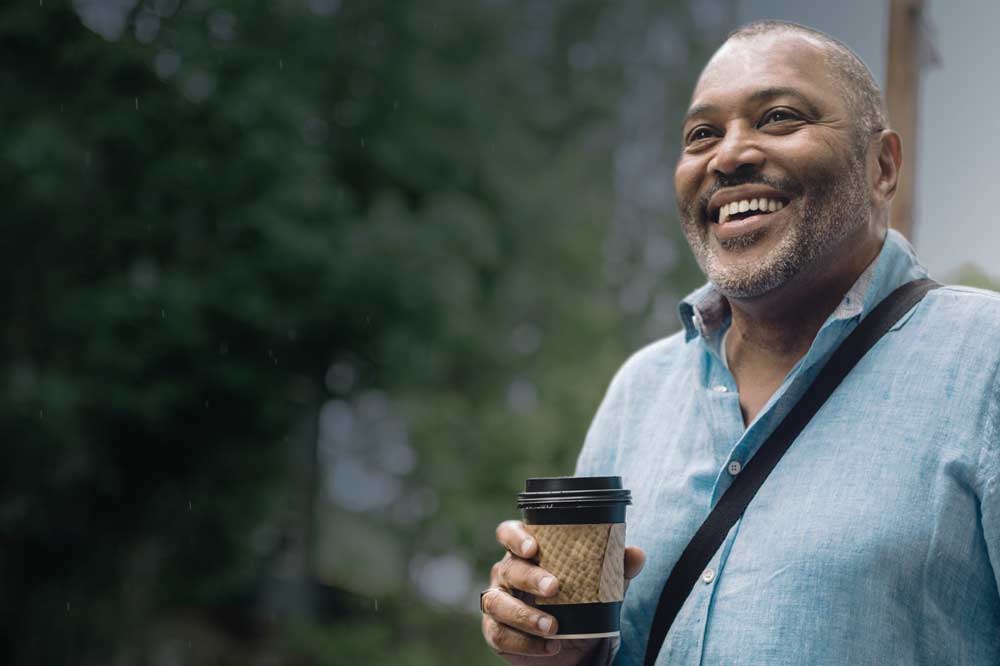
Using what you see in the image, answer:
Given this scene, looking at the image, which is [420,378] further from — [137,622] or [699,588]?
[699,588]

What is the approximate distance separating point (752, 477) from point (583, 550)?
1.12 ft

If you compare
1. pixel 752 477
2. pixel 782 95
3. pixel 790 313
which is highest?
pixel 782 95

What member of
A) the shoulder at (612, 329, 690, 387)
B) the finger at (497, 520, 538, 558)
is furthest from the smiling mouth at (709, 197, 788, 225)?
the finger at (497, 520, 538, 558)

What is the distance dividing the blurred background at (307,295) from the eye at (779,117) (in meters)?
6.41

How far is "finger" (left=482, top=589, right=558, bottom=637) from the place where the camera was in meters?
1.68

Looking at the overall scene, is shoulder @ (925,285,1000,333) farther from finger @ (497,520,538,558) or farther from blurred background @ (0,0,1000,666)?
blurred background @ (0,0,1000,666)

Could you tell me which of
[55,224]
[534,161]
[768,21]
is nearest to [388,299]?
[534,161]

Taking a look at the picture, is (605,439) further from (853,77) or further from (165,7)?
(165,7)

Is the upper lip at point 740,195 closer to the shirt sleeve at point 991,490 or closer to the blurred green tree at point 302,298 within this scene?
the shirt sleeve at point 991,490

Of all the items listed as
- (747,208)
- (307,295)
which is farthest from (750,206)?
(307,295)

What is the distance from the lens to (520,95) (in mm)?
9586

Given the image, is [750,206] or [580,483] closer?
[580,483]

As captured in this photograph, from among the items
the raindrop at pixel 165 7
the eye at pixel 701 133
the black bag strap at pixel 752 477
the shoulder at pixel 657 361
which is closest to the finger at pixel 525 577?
the black bag strap at pixel 752 477

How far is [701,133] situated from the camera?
6.78 ft
